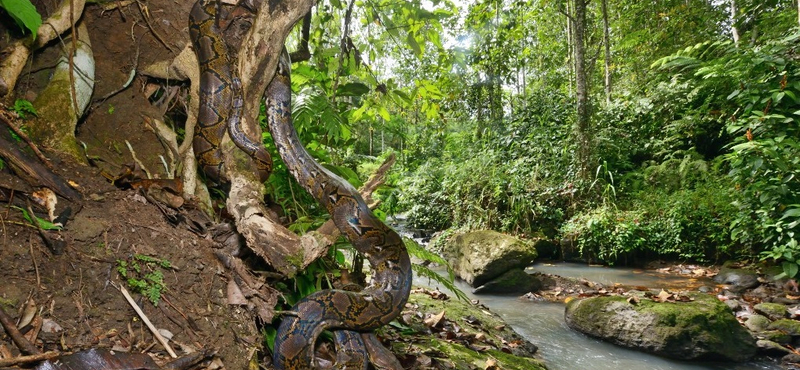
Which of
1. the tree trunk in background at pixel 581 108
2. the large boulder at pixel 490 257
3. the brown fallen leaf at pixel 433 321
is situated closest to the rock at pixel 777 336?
the large boulder at pixel 490 257

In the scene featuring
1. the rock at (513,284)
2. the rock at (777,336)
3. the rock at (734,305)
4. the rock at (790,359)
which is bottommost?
the rock at (790,359)

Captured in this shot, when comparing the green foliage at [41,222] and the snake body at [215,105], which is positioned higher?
the snake body at [215,105]

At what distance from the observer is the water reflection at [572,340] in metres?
5.45

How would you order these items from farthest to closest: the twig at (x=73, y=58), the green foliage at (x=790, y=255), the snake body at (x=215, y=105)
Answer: the green foliage at (x=790, y=255), the snake body at (x=215, y=105), the twig at (x=73, y=58)

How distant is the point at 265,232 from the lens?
2.45m

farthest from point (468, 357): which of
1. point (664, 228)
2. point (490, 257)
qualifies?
point (664, 228)

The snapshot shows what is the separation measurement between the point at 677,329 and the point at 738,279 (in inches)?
152

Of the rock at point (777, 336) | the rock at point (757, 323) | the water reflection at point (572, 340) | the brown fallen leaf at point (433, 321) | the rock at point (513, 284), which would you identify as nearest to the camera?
the brown fallen leaf at point (433, 321)

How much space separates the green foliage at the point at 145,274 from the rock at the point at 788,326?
7744 millimetres

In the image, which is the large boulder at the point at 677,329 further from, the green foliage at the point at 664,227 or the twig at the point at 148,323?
the twig at the point at 148,323

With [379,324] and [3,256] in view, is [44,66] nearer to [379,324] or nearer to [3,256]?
[3,256]

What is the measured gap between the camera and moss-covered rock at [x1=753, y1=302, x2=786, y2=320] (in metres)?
6.52

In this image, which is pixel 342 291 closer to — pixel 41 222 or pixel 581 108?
pixel 41 222

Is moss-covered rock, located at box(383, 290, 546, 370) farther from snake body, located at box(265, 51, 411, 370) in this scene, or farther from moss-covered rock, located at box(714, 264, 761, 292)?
moss-covered rock, located at box(714, 264, 761, 292)
